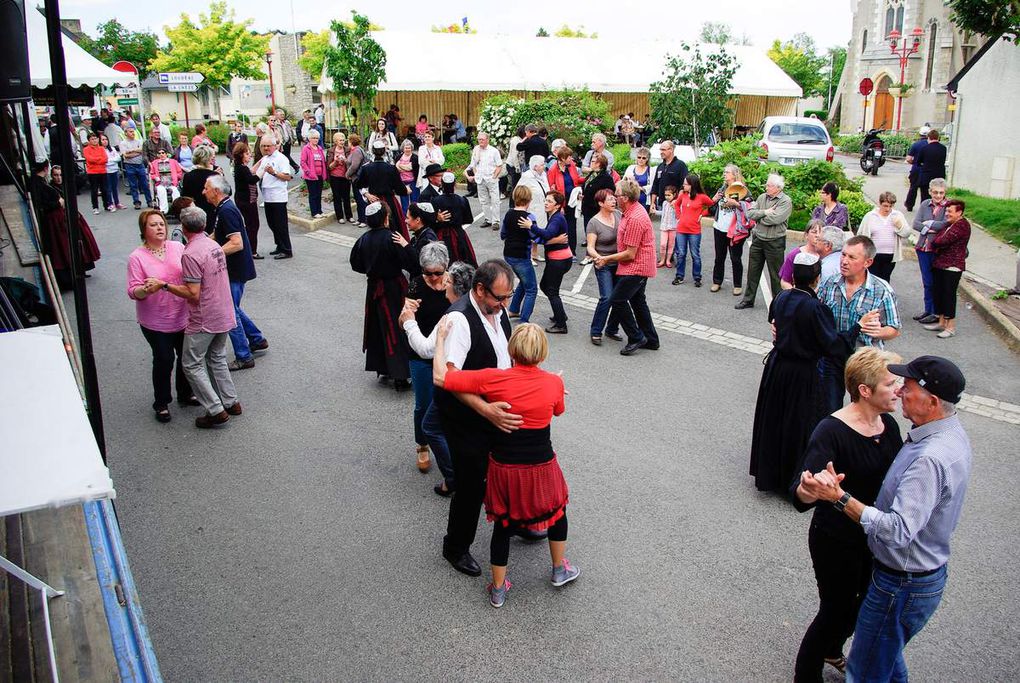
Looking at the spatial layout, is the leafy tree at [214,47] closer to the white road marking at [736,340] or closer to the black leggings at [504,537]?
the white road marking at [736,340]

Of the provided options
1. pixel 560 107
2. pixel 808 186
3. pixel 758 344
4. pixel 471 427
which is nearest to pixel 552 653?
pixel 471 427

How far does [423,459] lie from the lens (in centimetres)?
615

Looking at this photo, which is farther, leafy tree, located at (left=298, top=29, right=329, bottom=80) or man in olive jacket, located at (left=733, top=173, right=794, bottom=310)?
leafy tree, located at (left=298, top=29, right=329, bottom=80)

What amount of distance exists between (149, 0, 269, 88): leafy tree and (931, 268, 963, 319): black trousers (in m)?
44.2

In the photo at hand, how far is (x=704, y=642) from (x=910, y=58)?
51.4 m

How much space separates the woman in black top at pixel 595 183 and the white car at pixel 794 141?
8084 mm

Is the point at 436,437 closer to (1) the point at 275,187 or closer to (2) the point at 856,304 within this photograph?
(2) the point at 856,304

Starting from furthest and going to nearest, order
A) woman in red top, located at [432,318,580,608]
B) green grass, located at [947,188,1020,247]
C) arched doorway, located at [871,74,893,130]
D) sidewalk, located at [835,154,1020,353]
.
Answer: arched doorway, located at [871,74,893,130], green grass, located at [947,188,1020,247], sidewalk, located at [835,154,1020,353], woman in red top, located at [432,318,580,608]

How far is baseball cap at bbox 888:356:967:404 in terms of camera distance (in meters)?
3.20

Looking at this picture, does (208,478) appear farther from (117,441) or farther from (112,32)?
(112,32)

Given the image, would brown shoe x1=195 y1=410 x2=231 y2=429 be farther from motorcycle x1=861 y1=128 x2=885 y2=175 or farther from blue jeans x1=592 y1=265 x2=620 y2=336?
motorcycle x1=861 y1=128 x2=885 y2=175

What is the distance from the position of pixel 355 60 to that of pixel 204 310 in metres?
14.9

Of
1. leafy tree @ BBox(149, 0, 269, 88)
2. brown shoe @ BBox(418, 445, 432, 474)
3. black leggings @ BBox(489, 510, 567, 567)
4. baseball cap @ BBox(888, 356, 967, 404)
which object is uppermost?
leafy tree @ BBox(149, 0, 269, 88)

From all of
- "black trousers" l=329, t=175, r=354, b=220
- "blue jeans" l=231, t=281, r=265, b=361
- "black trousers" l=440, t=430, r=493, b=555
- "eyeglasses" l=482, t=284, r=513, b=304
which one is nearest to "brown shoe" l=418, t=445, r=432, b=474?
"black trousers" l=440, t=430, r=493, b=555
